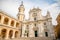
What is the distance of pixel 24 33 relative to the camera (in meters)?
11.3

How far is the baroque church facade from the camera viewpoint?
9812mm

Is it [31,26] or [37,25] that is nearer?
[37,25]

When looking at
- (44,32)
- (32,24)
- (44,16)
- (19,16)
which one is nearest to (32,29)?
(32,24)

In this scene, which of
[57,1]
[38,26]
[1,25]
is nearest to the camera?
[57,1]

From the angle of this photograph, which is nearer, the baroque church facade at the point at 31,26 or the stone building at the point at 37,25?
the baroque church facade at the point at 31,26

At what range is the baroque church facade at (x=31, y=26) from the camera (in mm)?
9812

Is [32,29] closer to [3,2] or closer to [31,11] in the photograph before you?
[31,11]

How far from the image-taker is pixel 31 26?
1124 centimetres

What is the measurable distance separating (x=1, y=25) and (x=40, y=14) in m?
5.23

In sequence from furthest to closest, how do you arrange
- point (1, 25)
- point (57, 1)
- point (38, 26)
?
point (38, 26) < point (1, 25) < point (57, 1)

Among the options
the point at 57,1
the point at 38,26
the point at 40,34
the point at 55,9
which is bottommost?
the point at 40,34

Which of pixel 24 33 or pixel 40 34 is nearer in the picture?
pixel 40 34

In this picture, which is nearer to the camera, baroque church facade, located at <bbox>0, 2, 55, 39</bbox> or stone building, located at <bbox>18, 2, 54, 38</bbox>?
baroque church facade, located at <bbox>0, 2, 55, 39</bbox>

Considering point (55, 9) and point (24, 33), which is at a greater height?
point (55, 9)
